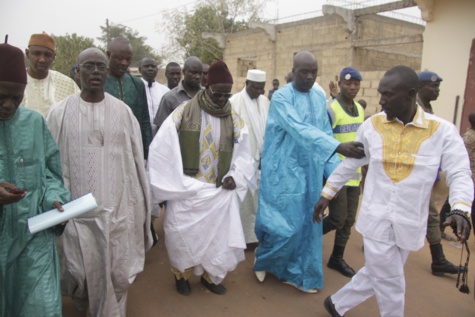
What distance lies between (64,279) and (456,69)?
25.8ft

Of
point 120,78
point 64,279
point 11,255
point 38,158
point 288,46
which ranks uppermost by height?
point 288,46

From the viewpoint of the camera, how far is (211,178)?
3615 millimetres

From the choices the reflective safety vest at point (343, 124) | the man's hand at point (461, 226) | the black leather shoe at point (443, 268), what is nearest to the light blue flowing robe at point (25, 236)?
the man's hand at point (461, 226)

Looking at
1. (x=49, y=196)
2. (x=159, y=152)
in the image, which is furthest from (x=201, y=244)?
(x=49, y=196)

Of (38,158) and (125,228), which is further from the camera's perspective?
(125,228)

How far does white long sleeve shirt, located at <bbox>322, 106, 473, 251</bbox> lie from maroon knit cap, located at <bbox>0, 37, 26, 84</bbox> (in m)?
2.16

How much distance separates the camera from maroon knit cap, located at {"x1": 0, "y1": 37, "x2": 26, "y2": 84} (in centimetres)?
210

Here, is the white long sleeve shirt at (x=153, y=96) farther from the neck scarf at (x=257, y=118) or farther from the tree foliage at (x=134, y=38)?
the tree foliage at (x=134, y=38)

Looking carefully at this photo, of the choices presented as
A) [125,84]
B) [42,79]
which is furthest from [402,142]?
[42,79]

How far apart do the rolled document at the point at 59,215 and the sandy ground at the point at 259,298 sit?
4.67 feet

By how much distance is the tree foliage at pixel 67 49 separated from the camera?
25625 mm

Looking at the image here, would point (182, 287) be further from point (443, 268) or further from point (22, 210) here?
point (443, 268)

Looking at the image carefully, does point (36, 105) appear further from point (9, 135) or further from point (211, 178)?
point (211, 178)

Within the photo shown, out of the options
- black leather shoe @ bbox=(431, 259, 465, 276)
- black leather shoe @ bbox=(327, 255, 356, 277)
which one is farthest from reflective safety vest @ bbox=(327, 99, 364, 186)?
black leather shoe @ bbox=(431, 259, 465, 276)
